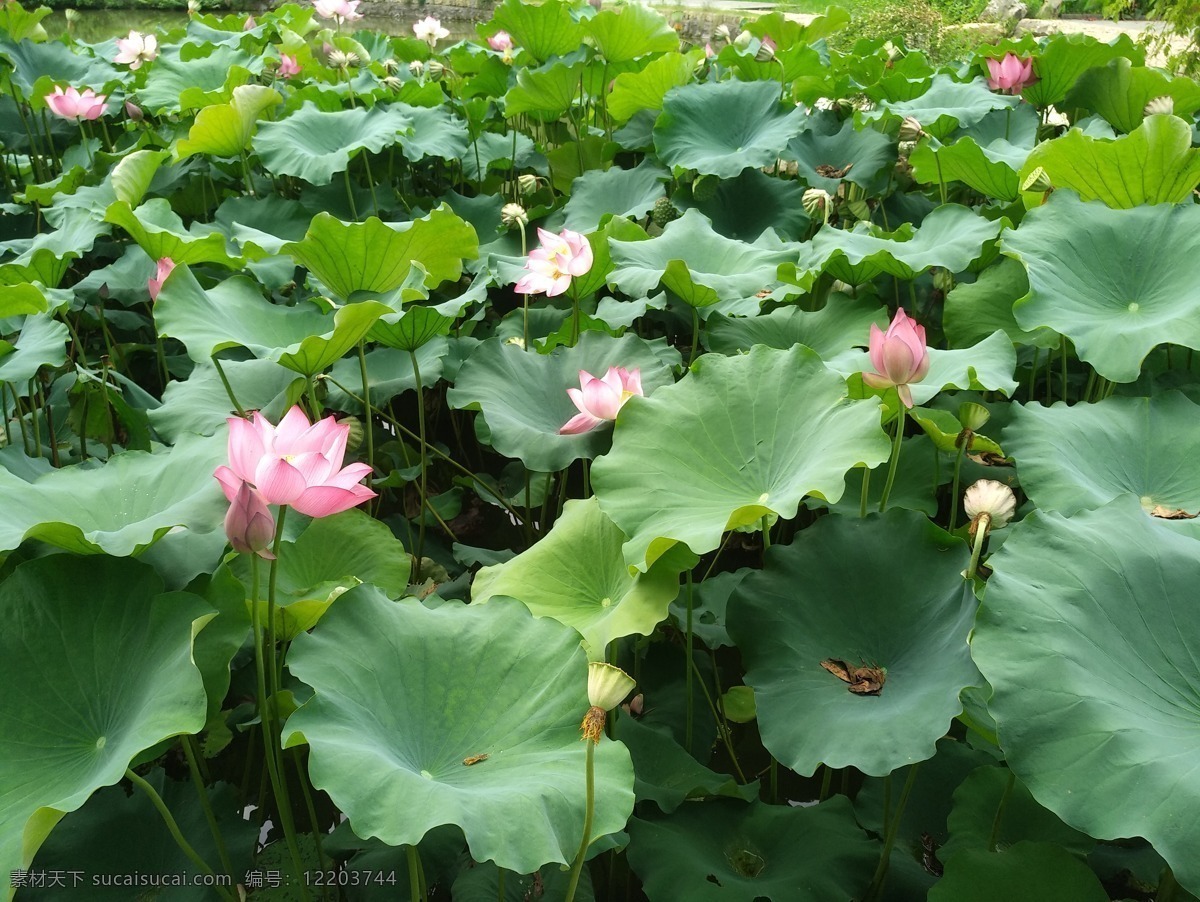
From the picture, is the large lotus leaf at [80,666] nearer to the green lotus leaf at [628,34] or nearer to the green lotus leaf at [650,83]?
the green lotus leaf at [650,83]

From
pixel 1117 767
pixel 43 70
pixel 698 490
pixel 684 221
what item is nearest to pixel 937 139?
pixel 684 221

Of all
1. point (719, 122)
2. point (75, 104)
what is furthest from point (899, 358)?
point (75, 104)

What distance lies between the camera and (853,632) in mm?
1013

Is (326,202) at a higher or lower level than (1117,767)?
lower

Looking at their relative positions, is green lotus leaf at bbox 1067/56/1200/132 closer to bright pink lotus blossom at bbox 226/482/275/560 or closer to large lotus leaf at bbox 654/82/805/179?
large lotus leaf at bbox 654/82/805/179

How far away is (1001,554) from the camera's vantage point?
0.83 m

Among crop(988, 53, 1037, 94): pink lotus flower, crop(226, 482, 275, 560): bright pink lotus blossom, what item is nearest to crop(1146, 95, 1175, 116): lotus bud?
crop(988, 53, 1037, 94): pink lotus flower

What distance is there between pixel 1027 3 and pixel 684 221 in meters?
9.62

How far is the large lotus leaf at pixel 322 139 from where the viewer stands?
→ 82.5 inches

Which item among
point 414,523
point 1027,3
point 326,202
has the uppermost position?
point 326,202

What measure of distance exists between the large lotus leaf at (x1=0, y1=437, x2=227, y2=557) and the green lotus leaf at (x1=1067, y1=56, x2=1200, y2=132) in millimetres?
1899

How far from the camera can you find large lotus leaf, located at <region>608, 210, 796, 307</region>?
1444 mm

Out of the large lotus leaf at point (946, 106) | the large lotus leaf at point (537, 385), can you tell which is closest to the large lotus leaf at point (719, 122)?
the large lotus leaf at point (946, 106)

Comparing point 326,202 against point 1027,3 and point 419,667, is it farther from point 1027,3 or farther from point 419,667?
point 1027,3
